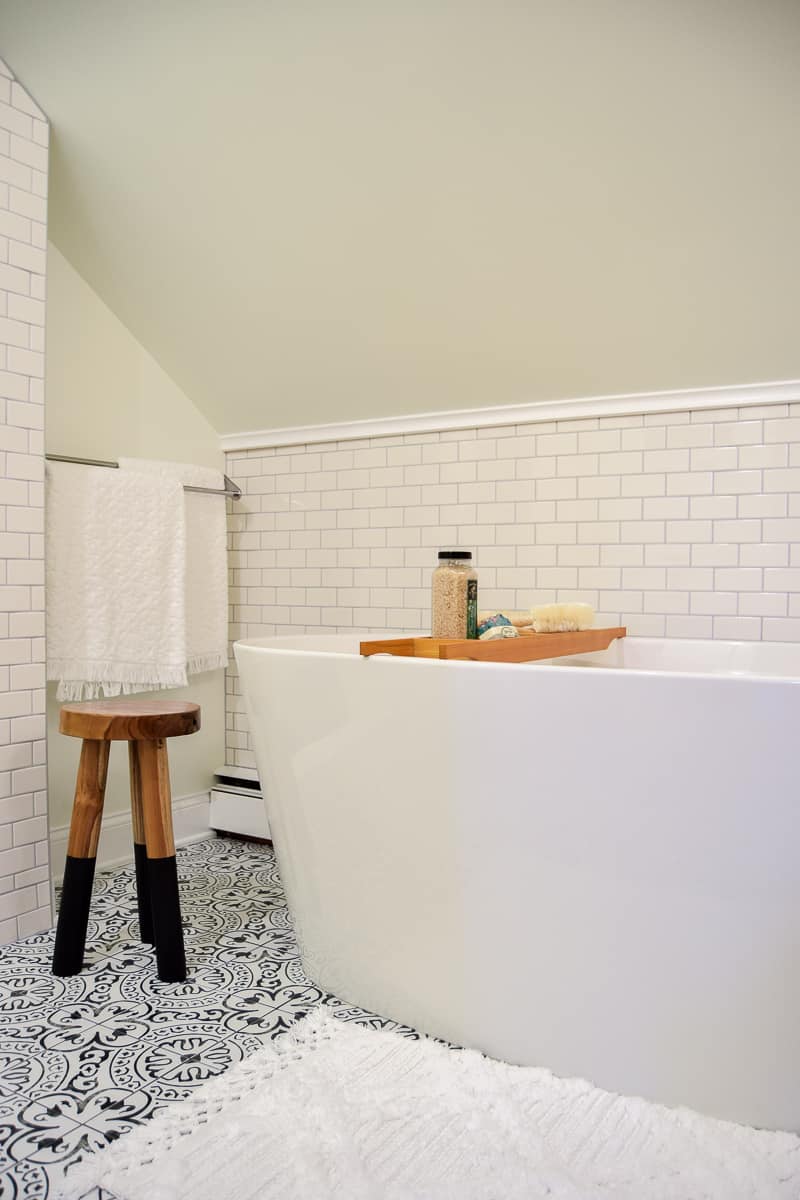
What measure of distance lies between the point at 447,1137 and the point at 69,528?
75.8 inches

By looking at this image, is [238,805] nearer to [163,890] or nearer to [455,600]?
[163,890]

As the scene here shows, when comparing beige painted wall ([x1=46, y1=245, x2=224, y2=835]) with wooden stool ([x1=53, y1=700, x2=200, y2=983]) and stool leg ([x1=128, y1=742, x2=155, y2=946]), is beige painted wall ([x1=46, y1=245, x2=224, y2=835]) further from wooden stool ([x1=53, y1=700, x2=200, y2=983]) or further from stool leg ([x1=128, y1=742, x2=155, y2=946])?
wooden stool ([x1=53, y1=700, x2=200, y2=983])

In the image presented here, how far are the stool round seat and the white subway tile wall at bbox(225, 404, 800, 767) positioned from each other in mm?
1213

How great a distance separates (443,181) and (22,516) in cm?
141

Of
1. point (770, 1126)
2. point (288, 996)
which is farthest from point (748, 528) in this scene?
point (288, 996)

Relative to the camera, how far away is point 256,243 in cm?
268

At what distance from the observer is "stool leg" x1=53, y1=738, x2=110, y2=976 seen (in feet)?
6.64

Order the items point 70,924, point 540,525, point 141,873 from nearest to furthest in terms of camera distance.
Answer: point 70,924 < point 141,873 < point 540,525

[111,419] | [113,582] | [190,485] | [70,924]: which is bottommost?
[70,924]

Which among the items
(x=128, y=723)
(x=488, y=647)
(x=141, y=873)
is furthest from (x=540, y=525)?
(x=141, y=873)

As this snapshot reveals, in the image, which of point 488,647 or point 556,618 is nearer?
point 488,647

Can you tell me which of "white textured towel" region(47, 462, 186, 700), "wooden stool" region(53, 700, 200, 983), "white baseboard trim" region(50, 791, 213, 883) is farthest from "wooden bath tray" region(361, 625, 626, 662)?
"white baseboard trim" region(50, 791, 213, 883)

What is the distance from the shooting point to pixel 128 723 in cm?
199

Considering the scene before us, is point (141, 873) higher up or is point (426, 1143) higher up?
point (141, 873)
